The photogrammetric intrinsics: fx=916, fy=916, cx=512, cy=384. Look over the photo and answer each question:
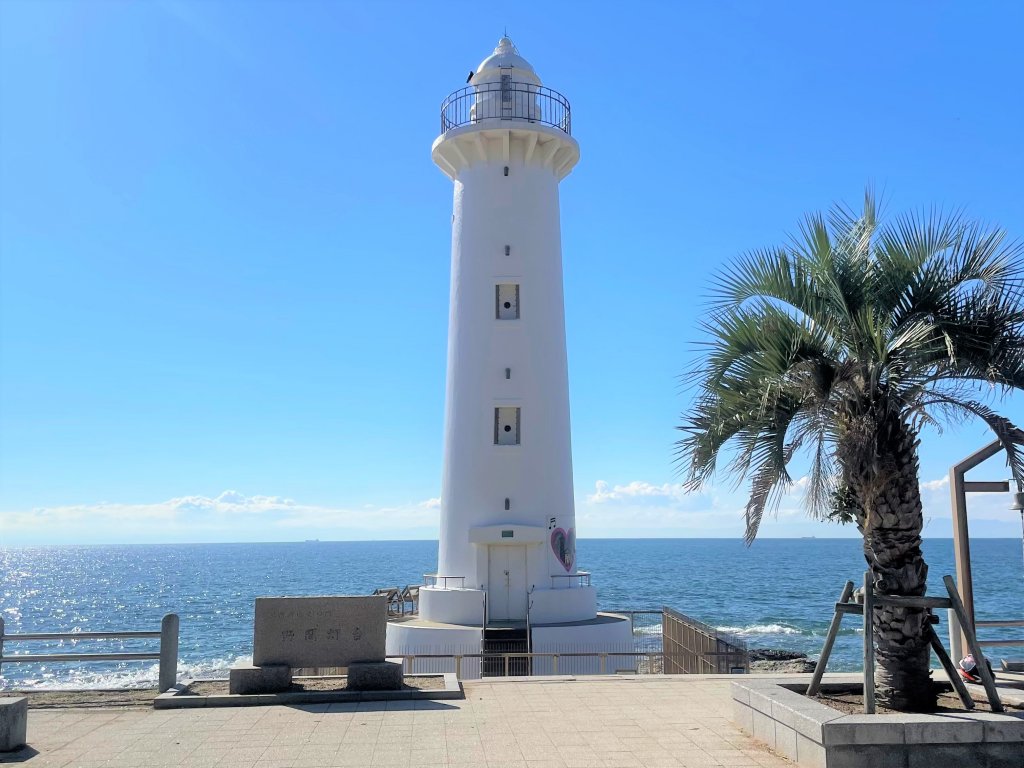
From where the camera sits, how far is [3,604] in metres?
84.0

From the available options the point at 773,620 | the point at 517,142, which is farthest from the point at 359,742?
the point at 773,620

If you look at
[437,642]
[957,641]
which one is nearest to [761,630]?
[437,642]

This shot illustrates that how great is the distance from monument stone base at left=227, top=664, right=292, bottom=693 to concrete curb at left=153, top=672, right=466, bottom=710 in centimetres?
10

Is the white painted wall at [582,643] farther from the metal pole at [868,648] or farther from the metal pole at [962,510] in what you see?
the metal pole at [868,648]

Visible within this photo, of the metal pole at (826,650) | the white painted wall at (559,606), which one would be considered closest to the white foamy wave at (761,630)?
the white painted wall at (559,606)

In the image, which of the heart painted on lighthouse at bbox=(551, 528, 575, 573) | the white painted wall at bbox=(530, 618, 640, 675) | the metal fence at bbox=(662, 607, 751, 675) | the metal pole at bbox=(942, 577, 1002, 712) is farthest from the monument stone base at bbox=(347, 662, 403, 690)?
the heart painted on lighthouse at bbox=(551, 528, 575, 573)

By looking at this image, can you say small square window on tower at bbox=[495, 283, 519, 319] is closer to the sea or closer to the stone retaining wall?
the sea

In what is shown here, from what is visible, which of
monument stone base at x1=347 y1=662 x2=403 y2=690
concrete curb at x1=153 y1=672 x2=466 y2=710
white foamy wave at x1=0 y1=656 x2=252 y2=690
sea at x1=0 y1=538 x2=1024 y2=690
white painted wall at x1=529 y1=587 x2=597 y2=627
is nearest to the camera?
concrete curb at x1=153 y1=672 x2=466 y2=710

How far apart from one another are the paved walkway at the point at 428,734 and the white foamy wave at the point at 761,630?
37342mm

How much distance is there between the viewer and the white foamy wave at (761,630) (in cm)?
4809

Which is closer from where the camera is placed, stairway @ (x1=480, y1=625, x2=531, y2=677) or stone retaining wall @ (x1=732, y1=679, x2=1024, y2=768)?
stone retaining wall @ (x1=732, y1=679, x2=1024, y2=768)

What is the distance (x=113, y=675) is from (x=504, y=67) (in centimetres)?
2851

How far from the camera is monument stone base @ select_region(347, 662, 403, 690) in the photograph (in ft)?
42.9

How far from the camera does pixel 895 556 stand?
9.78 metres
